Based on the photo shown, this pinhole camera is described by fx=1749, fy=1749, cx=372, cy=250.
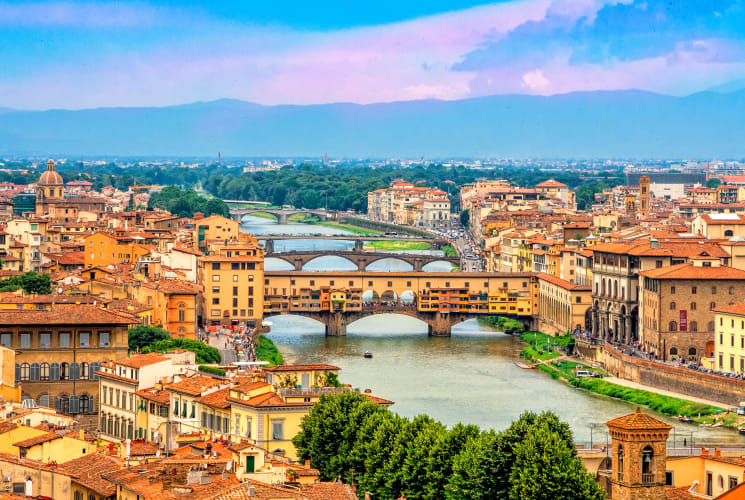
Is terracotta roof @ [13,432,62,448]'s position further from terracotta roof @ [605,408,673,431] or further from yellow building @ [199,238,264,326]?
yellow building @ [199,238,264,326]

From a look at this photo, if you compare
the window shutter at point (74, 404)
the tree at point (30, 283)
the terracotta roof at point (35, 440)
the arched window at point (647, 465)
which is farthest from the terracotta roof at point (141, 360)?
the tree at point (30, 283)

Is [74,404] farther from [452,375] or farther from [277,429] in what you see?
[452,375]

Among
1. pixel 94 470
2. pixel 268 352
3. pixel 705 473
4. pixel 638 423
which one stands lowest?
pixel 268 352

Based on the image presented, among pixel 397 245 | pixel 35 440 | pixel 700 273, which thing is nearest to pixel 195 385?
pixel 35 440

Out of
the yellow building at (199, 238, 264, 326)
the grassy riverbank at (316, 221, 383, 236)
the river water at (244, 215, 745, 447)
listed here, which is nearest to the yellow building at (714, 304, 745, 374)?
the river water at (244, 215, 745, 447)

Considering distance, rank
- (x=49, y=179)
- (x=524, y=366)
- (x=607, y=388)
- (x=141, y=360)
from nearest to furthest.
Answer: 1. (x=141, y=360)
2. (x=607, y=388)
3. (x=524, y=366)
4. (x=49, y=179)

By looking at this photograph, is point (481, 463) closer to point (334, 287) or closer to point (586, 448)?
A: point (586, 448)
